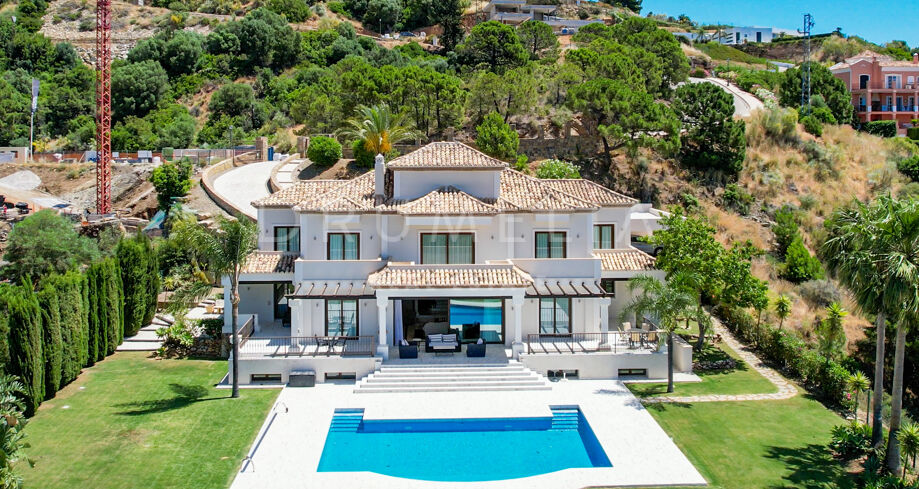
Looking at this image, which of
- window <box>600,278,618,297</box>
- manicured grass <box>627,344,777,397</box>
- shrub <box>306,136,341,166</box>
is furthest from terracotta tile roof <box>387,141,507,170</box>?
shrub <box>306,136,341,166</box>

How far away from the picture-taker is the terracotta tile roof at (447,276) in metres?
28.6

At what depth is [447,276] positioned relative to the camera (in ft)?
96.2

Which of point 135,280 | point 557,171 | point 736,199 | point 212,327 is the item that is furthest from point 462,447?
point 736,199

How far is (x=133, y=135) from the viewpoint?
3393 inches

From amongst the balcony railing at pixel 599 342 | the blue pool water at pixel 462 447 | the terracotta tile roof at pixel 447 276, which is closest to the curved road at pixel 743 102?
the balcony railing at pixel 599 342

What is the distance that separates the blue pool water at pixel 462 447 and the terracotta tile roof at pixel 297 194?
41.2 feet

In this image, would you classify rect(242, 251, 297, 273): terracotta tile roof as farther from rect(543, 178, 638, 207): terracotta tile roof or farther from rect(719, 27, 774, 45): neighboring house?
rect(719, 27, 774, 45): neighboring house

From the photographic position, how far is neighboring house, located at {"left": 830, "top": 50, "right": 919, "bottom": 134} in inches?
3307

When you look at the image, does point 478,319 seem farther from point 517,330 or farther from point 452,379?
point 452,379

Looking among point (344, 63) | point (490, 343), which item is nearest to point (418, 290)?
point (490, 343)

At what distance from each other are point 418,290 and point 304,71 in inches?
3056

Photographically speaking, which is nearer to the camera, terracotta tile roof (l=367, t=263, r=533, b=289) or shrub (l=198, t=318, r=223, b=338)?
terracotta tile roof (l=367, t=263, r=533, b=289)

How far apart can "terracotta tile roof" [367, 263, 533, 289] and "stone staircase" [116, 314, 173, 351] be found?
1105 cm

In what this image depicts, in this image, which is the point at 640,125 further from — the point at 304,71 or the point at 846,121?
the point at 304,71
